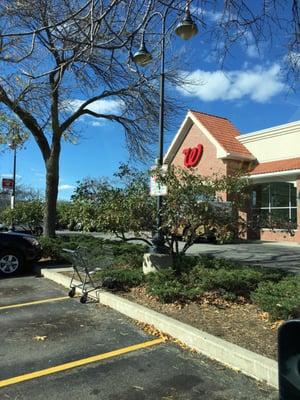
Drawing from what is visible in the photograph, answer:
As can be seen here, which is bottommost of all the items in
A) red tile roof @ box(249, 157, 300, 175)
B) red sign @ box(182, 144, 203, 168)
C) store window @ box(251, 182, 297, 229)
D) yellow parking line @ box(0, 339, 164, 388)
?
yellow parking line @ box(0, 339, 164, 388)

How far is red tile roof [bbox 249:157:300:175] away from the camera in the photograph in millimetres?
22828

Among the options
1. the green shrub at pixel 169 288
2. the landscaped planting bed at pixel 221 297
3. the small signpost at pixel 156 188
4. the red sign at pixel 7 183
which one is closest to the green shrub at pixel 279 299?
the landscaped planting bed at pixel 221 297

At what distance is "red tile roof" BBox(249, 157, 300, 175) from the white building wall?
0.40 metres

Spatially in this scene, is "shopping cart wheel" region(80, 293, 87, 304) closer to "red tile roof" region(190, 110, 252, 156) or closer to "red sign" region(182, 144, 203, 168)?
"red tile roof" region(190, 110, 252, 156)

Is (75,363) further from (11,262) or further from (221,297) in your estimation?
(11,262)

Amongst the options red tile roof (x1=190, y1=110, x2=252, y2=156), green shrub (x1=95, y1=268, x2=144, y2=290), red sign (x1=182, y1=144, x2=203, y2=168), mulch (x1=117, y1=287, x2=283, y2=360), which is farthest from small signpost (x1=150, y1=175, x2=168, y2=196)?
red sign (x1=182, y1=144, x2=203, y2=168)

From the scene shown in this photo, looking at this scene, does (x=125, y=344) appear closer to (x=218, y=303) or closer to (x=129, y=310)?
(x=129, y=310)

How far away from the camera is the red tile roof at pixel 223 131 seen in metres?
26.8

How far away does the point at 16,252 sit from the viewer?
1231 cm

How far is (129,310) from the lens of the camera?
24.2ft

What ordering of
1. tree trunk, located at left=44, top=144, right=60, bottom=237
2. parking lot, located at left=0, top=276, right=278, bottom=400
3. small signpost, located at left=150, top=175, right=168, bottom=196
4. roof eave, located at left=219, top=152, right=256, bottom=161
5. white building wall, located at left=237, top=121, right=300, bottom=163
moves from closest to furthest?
parking lot, located at left=0, top=276, right=278, bottom=400, small signpost, located at left=150, top=175, right=168, bottom=196, tree trunk, located at left=44, top=144, right=60, bottom=237, white building wall, located at left=237, top=121, right=300, bottom=163, roof eave, located at left=219, top=152, right=256, bottom=161

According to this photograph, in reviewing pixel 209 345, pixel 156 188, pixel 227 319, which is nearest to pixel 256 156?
pixel 156 188

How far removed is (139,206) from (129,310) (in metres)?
2.70

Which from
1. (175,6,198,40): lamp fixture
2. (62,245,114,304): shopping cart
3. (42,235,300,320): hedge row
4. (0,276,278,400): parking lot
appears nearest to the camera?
(0,276,278,400): parking lot
